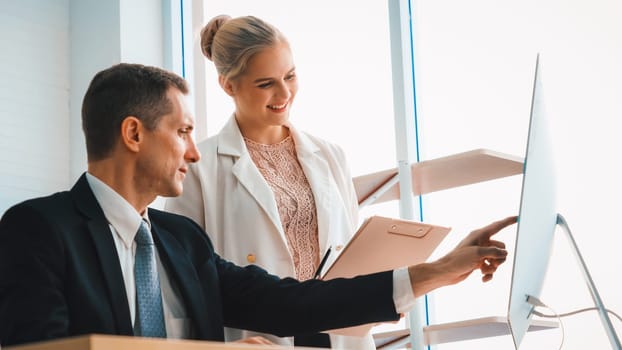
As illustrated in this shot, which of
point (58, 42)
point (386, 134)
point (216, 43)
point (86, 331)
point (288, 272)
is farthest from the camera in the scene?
point (58, 42)

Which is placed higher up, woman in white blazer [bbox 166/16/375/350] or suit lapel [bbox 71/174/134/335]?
woman in white blazer [bbox 166/16/375/350]

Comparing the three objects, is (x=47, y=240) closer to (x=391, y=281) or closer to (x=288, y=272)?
(x=391, y=281)

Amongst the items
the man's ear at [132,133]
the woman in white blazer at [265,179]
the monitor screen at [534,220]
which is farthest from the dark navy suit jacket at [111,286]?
the woman in white blazer at [265,179]

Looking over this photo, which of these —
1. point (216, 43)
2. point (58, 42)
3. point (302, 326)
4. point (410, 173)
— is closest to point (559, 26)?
point (410, 173)

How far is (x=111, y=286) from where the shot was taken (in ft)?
5.20

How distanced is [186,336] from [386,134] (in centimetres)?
224

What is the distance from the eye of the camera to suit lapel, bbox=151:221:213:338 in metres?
1.72

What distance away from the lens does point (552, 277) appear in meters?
3.27

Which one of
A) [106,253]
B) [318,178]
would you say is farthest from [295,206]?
[106,253]

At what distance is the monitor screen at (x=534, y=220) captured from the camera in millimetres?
1466

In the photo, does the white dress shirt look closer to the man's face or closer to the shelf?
the man's face

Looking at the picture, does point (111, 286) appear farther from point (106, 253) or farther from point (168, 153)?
point (168, 153)

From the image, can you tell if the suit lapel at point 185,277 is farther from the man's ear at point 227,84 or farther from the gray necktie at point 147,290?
the man's ear at point 227,84

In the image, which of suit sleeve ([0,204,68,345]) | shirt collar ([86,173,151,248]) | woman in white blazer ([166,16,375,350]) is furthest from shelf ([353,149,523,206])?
suit sleeve ([0,204,68,345])
